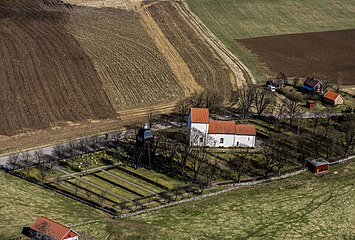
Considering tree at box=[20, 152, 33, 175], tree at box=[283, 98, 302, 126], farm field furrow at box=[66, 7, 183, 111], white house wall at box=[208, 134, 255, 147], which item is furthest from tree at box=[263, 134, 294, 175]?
tree at box=[20, 152, 33, 175]

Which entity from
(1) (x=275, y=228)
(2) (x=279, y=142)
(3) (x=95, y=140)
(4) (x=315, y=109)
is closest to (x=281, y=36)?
(4) (x=315, y=109)

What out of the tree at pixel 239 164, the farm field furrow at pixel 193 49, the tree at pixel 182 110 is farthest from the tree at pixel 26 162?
the farm field furrow at pixel 193 49

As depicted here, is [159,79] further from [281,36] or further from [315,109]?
[281,36]

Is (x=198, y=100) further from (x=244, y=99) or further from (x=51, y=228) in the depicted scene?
(x=51, y=228)

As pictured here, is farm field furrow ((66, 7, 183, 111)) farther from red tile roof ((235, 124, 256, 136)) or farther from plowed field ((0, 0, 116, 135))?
red tile roof ((235, 124, 256, 136))

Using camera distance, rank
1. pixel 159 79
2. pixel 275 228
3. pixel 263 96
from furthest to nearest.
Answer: pixel 159 79 < pixel 263 96 < pixel 275 228

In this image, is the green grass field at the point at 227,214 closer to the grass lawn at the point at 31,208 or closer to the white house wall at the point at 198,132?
the grass lawn at the point at 31,208
